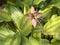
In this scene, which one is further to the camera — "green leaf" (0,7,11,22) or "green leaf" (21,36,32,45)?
"green leaf" (0,7,11,22)

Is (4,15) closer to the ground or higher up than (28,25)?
higher up

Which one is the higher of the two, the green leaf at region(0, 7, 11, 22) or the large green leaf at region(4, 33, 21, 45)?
the green leaf at region(0, 7, 11, 22)

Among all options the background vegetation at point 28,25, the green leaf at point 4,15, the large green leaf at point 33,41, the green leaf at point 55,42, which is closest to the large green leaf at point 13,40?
the background vegetation at point 28,25

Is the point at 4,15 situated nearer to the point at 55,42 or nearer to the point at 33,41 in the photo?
the point at 33,41

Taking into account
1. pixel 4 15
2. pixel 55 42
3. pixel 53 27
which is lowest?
pixel 55 42

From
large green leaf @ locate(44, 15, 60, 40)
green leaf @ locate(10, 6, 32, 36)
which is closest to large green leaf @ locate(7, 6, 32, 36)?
green leaf @ locate(10, 6, 32, 36)

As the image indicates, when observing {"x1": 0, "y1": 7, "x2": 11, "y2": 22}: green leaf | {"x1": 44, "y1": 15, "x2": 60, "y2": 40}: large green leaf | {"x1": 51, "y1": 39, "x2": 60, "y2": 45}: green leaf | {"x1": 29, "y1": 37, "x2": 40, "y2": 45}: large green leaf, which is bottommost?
{"x1": 51, "y1": 39, "x2": 60, "y2": 45}: green leaf

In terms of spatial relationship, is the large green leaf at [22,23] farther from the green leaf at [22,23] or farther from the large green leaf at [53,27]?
the large green leaf at [53,27]

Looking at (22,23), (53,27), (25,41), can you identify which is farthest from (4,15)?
(53,27)

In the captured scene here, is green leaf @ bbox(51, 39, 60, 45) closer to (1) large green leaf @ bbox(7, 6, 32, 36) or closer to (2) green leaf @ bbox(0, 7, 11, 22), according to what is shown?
(1) large green leaf @ bbox(7, 6, 32, 36)
